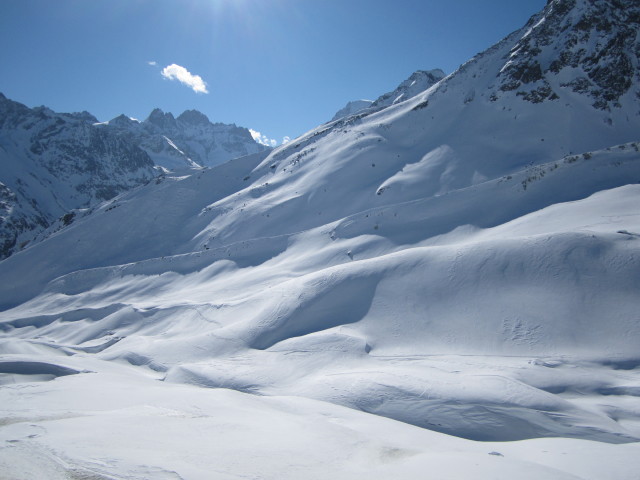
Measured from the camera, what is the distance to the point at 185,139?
7264 inches

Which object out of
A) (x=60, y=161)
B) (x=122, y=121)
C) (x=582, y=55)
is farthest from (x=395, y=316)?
(x=122, y=121)

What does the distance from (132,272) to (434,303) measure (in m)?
17.7

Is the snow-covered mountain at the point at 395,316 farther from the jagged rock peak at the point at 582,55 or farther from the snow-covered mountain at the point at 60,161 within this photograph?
the snow-covered mountain at the point at 60,161

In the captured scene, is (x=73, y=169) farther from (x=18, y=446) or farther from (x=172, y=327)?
(x=18, y=446)

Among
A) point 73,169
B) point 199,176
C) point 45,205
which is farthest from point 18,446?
point 73,169

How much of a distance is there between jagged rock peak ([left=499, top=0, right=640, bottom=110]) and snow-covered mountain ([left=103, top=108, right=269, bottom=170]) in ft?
453

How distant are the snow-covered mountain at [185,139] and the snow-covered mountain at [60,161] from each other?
3365cm

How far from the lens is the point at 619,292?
7.03 m

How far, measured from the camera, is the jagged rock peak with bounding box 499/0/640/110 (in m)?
20.5

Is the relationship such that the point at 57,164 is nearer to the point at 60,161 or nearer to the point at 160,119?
the point at 60,161

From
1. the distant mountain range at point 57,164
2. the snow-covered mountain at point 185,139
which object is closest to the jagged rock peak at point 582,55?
the distant mountain range at point 57,164

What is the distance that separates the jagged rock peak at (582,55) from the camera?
20500mm

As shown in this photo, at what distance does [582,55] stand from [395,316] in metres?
22.5

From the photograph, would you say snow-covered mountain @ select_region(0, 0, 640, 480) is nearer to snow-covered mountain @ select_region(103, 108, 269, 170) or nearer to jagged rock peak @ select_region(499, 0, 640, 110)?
jagged rock peak @ select_region(499, 0, 640, 110)
